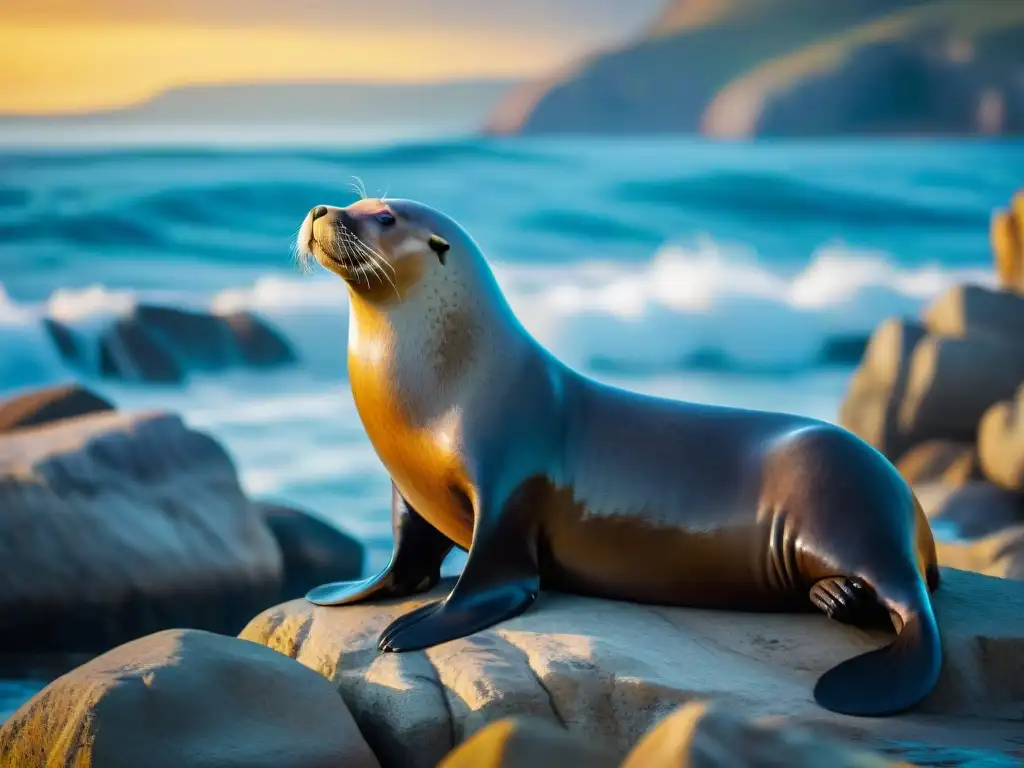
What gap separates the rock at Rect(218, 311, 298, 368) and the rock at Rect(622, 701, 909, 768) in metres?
15.0

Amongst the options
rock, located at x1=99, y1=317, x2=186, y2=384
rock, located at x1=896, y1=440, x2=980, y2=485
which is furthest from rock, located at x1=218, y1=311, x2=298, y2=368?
rock, located at x1=896, y1=440, x2=980, y2=485

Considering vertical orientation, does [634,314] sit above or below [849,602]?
below

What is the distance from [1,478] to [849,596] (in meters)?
4.83

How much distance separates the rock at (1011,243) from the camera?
12758mm

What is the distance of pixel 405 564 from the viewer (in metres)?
5.40

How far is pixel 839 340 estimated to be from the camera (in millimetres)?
21031

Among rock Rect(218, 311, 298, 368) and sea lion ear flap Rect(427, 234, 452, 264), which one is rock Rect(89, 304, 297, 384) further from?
sea lion ear flap Rect(427, 234, 452, 264)

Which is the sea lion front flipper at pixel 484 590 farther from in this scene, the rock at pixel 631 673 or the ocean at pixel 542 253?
the ocean at pixel 542 253

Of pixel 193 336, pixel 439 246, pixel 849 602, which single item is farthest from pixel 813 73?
pixel 849 602

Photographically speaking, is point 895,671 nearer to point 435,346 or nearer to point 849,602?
point 849,602

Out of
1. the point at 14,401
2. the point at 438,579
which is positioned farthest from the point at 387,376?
the point at 14,401

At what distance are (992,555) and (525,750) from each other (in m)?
5.57

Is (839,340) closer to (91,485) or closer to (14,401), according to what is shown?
(14,401)

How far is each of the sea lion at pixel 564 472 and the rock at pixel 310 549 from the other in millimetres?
3921
